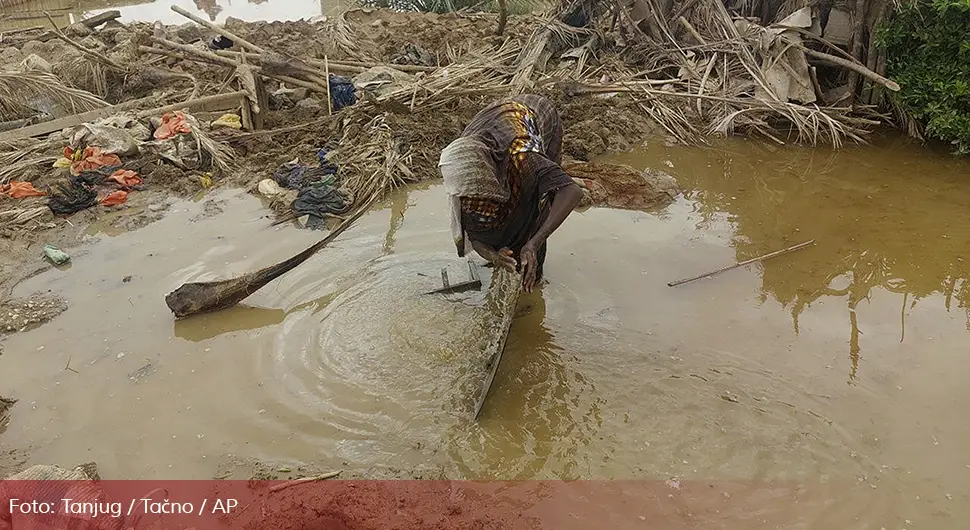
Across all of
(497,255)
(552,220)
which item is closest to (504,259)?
(497,255)

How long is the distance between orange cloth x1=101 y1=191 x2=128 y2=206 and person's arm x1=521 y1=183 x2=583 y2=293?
12.9ft

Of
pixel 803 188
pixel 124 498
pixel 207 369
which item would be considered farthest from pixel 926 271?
pixel 124 498

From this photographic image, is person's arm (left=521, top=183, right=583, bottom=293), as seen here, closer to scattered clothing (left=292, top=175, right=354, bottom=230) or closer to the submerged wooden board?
the submerged wooden board

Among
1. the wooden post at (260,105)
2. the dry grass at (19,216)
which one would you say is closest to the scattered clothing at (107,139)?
the dry grass at (19,216)

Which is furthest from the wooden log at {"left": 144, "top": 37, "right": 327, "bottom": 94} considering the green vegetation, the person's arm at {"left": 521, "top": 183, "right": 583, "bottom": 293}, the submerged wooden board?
the green vegetation

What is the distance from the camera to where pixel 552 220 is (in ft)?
10.3

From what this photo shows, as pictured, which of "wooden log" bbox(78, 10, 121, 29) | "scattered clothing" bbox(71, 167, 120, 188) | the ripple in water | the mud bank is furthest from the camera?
"wooden log" bbox(78, 10, 121, 29)

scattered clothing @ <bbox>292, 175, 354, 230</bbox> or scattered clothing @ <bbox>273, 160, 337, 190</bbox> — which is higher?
scattered clothing @ <bbox>273, 160, 337, 190</bbox>

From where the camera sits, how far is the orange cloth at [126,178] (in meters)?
5.52

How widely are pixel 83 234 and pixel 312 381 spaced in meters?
2.83

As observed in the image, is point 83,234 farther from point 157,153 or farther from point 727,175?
point 727,175

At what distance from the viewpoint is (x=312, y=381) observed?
3377 millimetres

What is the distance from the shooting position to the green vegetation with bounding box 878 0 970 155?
5648mm

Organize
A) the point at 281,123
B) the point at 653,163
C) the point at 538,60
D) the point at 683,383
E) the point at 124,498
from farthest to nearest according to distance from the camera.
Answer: the point at 538,60, the point at 281,123, the point at 653,163, the point at 683,383, the point at 124,498
